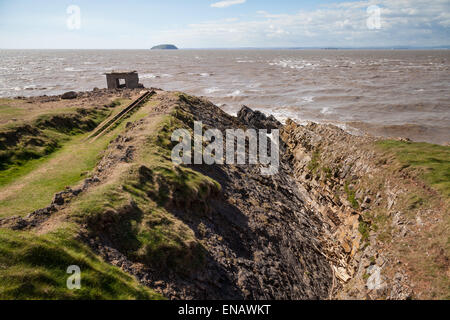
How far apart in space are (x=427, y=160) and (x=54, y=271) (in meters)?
22.6

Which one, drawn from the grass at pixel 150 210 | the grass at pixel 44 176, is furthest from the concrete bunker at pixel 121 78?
the grass at pixel 150 210

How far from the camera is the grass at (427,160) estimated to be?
16586mm

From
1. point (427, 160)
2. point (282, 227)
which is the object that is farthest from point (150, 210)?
point (427, 160)

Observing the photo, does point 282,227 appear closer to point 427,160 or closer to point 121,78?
point 427,160

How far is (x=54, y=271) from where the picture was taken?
7641 mm

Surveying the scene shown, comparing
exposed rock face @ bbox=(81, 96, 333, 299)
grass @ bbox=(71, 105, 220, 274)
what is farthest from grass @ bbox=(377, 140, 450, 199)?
grass @ bbox=(71, 105, 220, 274)

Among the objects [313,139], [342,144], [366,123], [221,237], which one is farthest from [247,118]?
[221,237]

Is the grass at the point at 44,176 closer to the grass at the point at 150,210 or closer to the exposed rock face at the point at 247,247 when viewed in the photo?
the exposed rock face at the point at 247,247

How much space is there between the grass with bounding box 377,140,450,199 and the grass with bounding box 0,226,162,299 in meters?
17.2

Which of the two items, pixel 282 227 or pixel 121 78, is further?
pixel 121 78

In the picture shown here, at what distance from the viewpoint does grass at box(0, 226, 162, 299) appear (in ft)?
23.0

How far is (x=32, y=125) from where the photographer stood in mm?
20484

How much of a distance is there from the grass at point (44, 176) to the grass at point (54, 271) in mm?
3525
